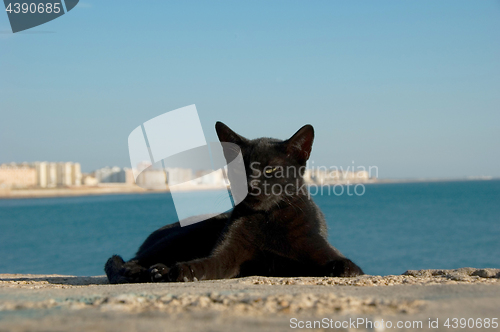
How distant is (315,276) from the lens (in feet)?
14.4

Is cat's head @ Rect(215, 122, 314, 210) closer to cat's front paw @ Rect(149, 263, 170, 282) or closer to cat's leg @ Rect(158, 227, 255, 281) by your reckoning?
cat's leg @ Rect(158, 227, 255, 281)

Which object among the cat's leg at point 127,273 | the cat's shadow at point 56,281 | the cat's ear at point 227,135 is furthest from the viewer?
the cat's ear at point 227,135

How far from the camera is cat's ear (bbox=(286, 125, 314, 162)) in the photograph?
15.5 feet

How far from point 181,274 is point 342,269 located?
4.67 ft

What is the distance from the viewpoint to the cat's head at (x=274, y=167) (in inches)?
180

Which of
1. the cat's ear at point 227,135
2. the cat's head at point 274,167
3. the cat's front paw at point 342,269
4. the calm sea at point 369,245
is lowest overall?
the calm sea at point 369,245

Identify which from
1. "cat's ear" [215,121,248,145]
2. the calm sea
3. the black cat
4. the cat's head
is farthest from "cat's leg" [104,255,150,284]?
the calm sea

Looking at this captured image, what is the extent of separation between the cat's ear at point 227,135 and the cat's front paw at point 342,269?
1596 mm

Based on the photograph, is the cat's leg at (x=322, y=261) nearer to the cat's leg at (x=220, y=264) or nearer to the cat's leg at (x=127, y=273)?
the cat's leg at (x=220, y=264)

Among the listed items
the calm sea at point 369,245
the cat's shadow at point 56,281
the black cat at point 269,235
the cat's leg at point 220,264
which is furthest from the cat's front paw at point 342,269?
the calm sea at point 369,245

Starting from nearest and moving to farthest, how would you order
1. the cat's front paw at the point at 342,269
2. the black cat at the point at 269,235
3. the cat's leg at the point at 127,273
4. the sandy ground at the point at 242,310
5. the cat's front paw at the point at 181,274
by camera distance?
the sandy ground at the point at 242,310, the cat's front paw at the point at 181,274, the cat's front paw at the point at 342,269, the cat's leg at the point at 127,273, the black cat at the point at 269,235

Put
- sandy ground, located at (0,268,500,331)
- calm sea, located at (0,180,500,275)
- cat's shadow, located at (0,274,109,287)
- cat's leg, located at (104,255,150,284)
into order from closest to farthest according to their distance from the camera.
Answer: sandy ground, located at (0,268,500,331), cat's leg, located at (104,255,150,284), cat's shadow, located at (0,274,109,287), calm sea, located at (0,180,500,275)

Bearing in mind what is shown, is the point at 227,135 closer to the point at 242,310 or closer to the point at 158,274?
the point at 158,274

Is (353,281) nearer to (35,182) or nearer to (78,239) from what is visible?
(78,239)
